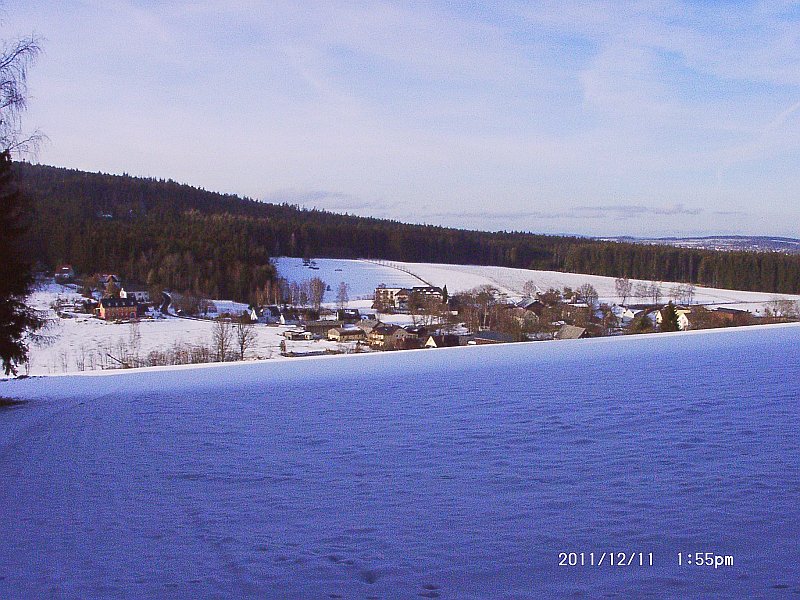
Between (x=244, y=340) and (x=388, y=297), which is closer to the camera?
(x=244, y=340)

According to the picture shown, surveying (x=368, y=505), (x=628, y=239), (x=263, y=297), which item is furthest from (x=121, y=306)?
(x=628, y=239)

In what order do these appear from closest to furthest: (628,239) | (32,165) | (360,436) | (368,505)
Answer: (368,505), (360,436), (32,165), (628,239)

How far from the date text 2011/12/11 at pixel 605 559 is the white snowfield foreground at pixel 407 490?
0.17 ft

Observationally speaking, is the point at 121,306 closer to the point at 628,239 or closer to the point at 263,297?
the point at 263,297

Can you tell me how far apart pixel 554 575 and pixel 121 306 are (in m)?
39.0

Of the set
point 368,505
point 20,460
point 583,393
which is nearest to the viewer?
point 368,505

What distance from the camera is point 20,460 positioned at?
674cm

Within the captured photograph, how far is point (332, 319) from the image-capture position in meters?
38.7

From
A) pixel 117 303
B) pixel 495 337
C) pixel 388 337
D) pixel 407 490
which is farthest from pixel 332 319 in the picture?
pixel 407 490

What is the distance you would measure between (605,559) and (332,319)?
3504cm

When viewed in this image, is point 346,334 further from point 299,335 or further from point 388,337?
point 388,337

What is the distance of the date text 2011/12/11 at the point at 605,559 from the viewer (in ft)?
12.7

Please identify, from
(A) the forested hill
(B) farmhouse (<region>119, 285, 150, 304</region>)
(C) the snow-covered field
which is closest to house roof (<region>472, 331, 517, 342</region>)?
(C) the snow-covered field

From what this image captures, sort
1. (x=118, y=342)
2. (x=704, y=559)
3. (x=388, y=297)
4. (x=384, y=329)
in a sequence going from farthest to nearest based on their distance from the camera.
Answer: (x=388, y=297) < (x=118, y=342) < (x=384, y=329) < (x=704, y=559)
